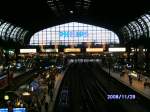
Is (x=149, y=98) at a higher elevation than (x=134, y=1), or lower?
lower

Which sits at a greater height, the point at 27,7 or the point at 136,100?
the point at 27,7

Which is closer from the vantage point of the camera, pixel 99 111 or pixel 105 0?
pixel 99 111

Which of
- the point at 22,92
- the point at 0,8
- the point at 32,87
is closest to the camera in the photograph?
the point at 22,92

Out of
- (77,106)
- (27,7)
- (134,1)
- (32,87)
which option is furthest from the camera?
(27,7)

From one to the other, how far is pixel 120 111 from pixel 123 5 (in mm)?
15435

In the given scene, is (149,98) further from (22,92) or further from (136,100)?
(22,92)

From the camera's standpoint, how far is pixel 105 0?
45531 mm

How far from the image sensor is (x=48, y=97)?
4091 centimetres

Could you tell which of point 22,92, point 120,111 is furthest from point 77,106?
point 22,92

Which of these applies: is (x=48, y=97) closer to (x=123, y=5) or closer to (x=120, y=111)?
(x=120, y=111)

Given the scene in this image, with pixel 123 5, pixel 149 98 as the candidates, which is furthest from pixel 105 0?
pixel 149 98

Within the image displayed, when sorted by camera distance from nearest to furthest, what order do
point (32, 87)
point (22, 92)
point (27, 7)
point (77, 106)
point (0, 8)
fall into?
point (22, 92), point (32, 87), point (77, 106), point (0, 8), point (27, 7)

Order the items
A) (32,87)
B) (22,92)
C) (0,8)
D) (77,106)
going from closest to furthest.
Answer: (22,92) < (32,87) < (77,106) < (0,8)

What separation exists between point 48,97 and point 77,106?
10.0 feet
